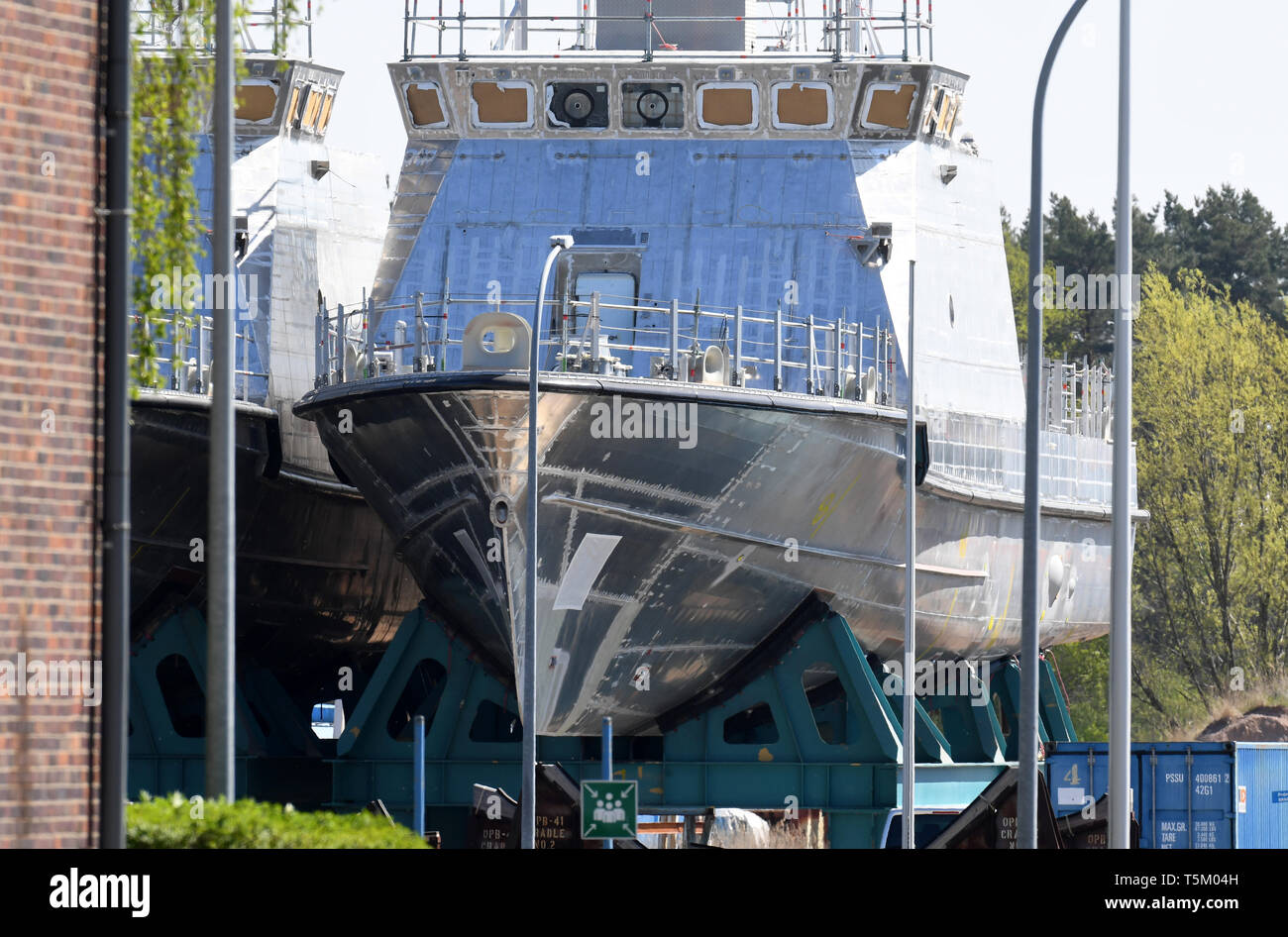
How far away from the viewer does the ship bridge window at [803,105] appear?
92.4ft

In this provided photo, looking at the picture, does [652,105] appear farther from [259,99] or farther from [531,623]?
[531,623]

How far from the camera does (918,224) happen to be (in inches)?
1117

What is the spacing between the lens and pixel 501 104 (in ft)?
93.7

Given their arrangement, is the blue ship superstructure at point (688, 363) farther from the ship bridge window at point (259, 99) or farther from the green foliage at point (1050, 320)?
the green foliage at point (1050, 320)

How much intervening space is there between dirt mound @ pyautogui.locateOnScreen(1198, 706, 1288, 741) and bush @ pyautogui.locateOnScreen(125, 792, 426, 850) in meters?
34.1

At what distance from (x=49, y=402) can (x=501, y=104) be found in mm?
16692

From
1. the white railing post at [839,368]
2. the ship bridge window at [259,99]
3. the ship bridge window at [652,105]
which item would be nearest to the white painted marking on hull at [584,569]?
the white railing post at [839,368]

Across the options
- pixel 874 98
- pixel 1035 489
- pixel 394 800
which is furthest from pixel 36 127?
pixel 874 98

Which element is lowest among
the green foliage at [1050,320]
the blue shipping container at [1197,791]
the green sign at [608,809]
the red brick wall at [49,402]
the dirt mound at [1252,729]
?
the dirt mound at [1252,729]

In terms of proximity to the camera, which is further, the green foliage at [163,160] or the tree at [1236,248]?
the tree at [1236,248]

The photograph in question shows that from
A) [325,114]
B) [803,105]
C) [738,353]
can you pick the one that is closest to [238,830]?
[738,353]

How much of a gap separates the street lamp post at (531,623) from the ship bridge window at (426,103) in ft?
21.5
